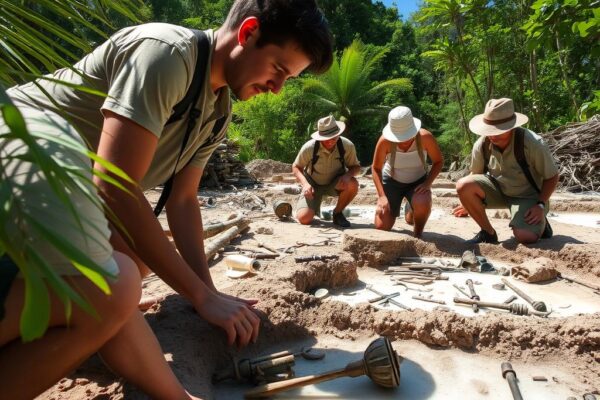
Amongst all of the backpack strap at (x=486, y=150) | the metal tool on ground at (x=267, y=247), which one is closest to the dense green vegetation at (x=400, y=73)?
the backpack strap at (x=486, y=150)

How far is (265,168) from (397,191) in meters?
8.44

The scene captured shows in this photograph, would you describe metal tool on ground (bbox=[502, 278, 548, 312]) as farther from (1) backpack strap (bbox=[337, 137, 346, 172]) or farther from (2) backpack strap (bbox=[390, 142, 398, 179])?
(1) backpack strap (bbox=[337, 137, 346, 172])

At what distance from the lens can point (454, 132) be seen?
18797 millimetres

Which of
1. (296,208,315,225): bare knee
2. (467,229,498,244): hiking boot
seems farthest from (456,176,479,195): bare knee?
(296,208,315,225): bare knee

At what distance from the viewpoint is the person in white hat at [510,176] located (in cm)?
479

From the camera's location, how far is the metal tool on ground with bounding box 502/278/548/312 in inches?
127

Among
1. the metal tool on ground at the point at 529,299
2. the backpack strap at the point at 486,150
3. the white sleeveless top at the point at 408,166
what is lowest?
the metal tool on ground at the point at 529,299

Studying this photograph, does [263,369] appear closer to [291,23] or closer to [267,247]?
[291,23]

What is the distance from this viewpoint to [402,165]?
5.82 metres

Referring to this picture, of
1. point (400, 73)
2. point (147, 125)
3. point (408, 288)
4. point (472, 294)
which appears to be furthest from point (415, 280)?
point (400, 73)

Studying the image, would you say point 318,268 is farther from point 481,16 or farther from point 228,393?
point 481,16

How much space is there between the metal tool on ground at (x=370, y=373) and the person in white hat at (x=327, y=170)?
4.10 m

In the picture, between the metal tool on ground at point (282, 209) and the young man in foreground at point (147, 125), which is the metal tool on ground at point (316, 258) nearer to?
the young man in foreground at point (147, 125)

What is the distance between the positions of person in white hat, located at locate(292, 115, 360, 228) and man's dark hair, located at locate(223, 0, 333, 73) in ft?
13.8
